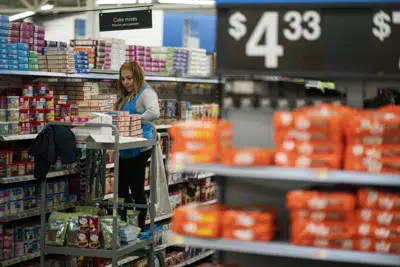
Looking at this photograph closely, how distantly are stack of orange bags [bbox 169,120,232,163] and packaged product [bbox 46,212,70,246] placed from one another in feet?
9.23

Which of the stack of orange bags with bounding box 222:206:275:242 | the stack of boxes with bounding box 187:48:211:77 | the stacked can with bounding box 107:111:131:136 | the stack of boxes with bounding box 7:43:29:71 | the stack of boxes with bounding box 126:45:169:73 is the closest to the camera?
the stack of orange bags with bounding box 222:206:275:242

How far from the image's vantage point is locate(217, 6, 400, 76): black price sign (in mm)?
4156

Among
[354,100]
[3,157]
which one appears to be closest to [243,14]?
[354,100]

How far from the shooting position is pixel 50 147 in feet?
21.3

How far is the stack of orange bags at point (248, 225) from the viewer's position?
152 inches

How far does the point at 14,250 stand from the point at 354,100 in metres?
3.79

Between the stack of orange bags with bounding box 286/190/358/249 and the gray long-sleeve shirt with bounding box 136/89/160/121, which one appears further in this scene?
the gray long-sleeve shirt with bounding box 136/89/160/121

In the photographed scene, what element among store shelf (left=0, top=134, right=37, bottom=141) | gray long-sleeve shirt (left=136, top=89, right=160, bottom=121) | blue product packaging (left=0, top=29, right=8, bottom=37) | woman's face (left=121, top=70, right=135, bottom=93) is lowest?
store shelf (left=0, top=134, right=37, bottom=141)

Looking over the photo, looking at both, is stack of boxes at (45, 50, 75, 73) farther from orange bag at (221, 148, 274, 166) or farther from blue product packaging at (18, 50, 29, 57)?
orange bag at (221, 148, 274, 166)

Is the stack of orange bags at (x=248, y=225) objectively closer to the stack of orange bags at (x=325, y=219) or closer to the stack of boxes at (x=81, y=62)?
the stack of orange bags at (x=325, y=219)

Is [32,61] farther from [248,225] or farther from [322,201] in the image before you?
[322,201]

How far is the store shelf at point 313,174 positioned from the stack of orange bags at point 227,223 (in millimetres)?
246

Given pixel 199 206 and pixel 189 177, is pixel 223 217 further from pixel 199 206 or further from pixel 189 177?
pixel 189 177

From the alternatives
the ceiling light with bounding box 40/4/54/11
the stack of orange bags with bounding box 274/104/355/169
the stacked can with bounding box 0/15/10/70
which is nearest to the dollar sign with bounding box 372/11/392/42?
the stack of orange bags with bounding box 274/104/355/169
